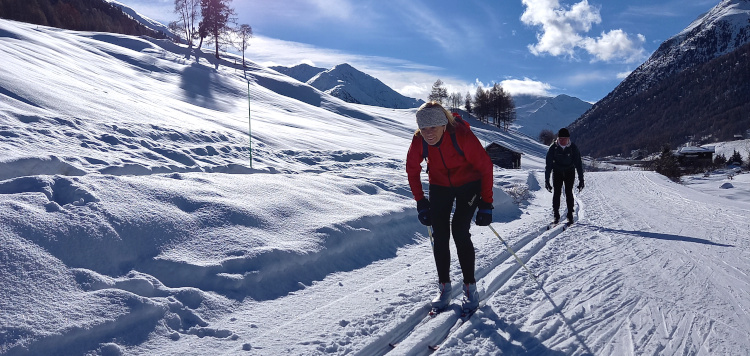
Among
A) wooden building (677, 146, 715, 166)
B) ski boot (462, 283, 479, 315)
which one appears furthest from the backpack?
wooden building (677, 146, 715, 166)

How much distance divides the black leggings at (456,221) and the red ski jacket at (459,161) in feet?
0.21

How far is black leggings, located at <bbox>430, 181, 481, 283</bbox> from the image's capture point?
3.62 m

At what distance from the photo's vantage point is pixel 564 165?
7926mm

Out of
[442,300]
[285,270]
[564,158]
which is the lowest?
[285,270]

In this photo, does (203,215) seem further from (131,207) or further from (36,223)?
(36,223)

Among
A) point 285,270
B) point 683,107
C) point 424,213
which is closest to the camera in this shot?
point 424,213

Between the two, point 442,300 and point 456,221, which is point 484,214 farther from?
point 442,300

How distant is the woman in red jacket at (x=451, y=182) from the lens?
352cm

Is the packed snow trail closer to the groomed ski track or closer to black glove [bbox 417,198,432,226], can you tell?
the groomed ski track

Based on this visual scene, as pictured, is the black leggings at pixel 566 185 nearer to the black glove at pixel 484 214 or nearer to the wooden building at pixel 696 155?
the black glove at pixel 484 214

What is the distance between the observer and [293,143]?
1398cm

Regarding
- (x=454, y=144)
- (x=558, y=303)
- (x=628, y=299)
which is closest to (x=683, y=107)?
(x=628, y=299)

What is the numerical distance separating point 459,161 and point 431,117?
17.8 inches

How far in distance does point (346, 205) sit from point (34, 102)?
672cm
